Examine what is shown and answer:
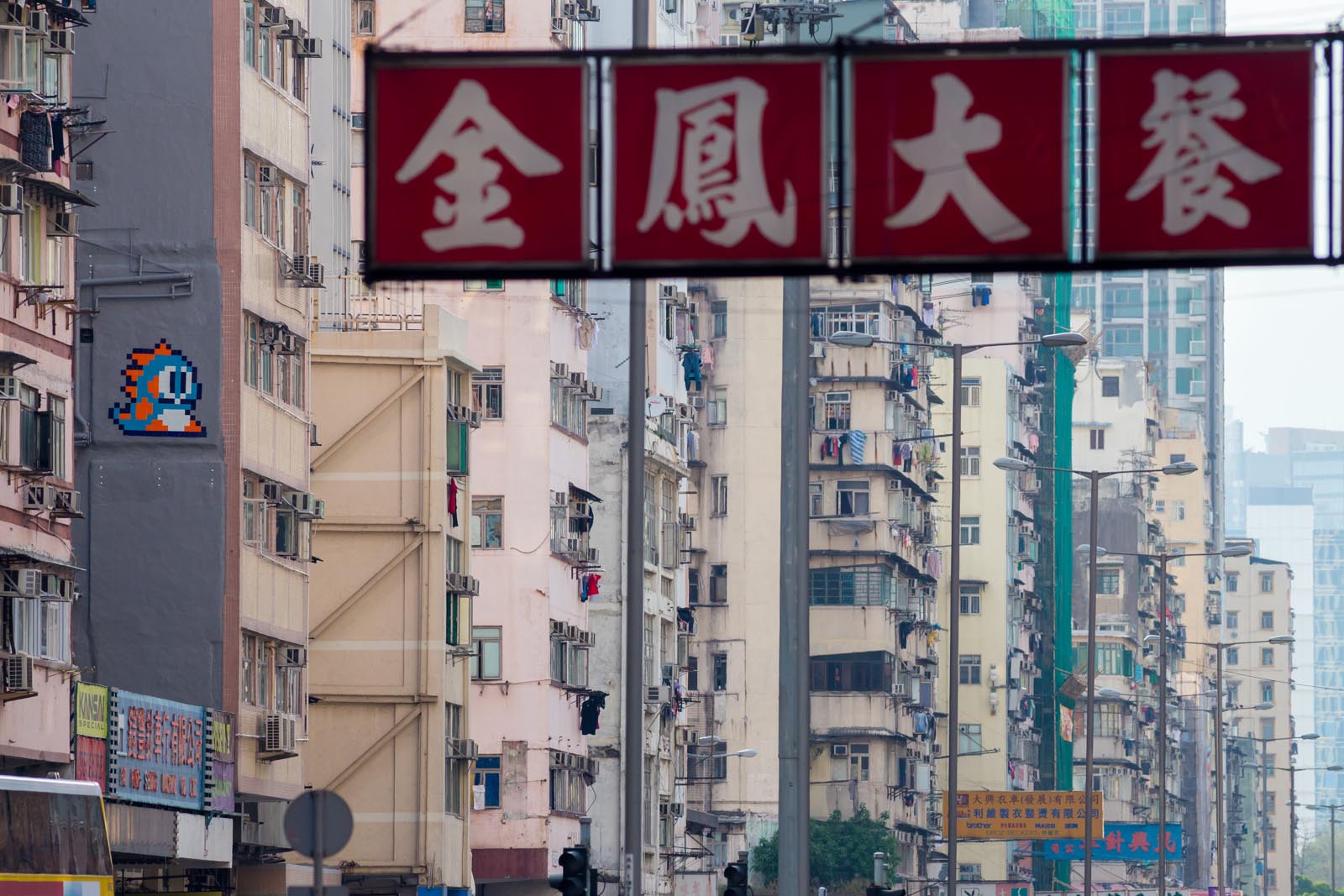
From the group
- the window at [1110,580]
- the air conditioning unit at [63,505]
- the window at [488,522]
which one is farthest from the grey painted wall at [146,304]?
the window at [1110,580]

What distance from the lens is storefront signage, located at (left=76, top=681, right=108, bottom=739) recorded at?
37.4 meters

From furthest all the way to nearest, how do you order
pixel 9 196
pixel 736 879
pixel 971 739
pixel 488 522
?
pixel 971 739
pixel 488 522
pixel 9 196
pixel 736 879

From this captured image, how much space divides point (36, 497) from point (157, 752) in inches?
201

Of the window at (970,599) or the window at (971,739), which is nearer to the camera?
the window at (971,739)

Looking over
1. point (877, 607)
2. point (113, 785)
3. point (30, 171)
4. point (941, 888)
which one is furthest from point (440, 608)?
point (941, 888)

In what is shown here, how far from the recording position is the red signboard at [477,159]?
1541 cm

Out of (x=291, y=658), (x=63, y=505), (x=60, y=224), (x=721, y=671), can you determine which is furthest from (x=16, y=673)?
(x=721, y=671)

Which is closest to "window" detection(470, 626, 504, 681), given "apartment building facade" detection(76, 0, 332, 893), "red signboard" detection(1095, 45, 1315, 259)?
"apartment building facade" detection(76, 0, 332, 893)

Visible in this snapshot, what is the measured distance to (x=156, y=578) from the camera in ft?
145

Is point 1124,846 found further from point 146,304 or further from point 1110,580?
point 1110,580

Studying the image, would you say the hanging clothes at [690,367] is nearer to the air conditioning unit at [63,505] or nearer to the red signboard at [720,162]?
the air conditioning unit at [63,505]

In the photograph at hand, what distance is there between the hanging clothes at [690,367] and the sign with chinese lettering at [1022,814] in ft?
45.3

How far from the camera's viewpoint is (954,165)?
1529cm

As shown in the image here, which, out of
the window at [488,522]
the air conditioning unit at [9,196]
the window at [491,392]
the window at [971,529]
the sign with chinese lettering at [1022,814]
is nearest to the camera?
the air conditioning unit at [9,196]
